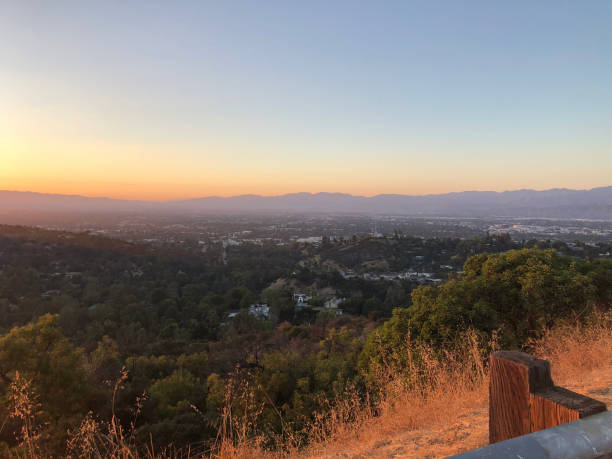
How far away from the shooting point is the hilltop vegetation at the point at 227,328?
7750 millimetres

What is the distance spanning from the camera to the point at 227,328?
91.8 feet

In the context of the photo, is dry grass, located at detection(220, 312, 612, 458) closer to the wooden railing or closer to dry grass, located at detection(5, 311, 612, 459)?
dry grass, located at detection(5, 311, 612, 459)

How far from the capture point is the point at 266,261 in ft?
198

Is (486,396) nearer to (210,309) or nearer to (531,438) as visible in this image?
(531,438)

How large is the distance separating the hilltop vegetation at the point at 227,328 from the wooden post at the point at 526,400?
225cm

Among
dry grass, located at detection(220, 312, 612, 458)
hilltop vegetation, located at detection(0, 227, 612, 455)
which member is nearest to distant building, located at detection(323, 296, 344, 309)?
hilltop vegetation, located at detection(0, 227, 612, 455)

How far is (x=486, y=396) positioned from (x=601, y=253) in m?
52.8

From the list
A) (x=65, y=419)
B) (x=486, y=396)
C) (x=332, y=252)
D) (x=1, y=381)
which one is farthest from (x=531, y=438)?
(x=332, y=252)

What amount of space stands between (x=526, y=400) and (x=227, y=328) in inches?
1154

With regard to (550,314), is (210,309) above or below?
below

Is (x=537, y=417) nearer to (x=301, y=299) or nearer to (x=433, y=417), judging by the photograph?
(x=433, y=417)

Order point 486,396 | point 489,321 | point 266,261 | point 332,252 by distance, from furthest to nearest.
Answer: point 332,252 < point 266,261 < point 489,321 < point 486,396

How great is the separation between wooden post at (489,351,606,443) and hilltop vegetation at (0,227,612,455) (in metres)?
2.25

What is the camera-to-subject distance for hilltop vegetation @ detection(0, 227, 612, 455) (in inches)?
305
